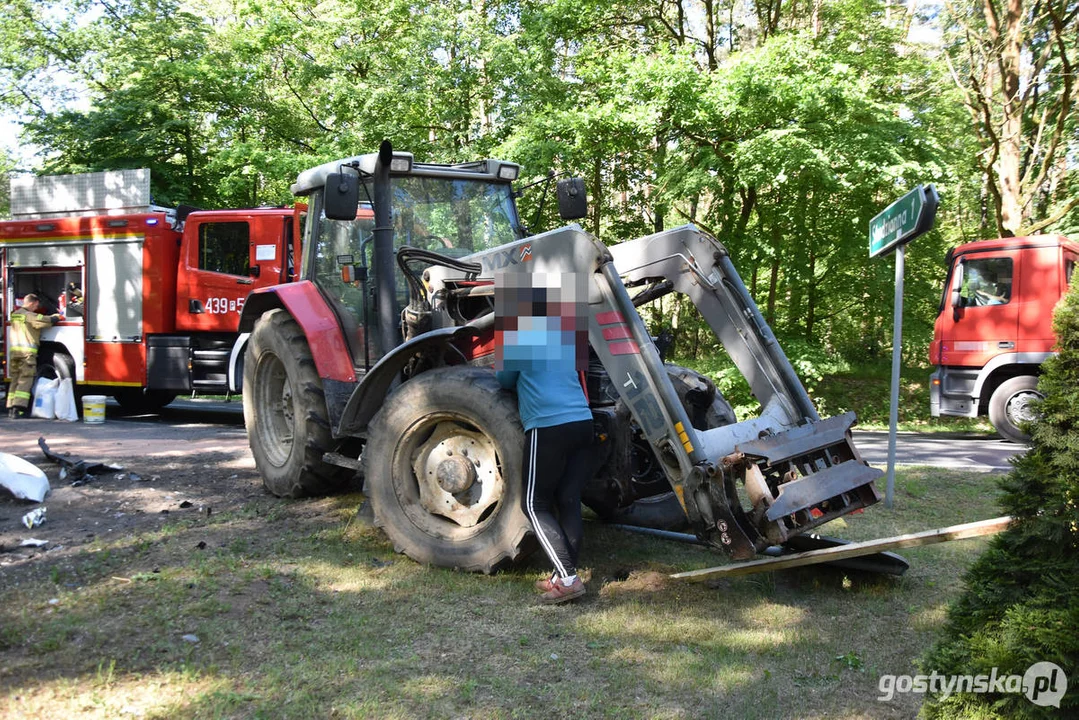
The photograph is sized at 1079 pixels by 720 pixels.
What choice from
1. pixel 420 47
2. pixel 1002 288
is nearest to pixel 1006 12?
pixel 1002 288

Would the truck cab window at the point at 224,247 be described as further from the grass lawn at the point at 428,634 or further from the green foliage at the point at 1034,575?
the green foliage at the point at 1034,575

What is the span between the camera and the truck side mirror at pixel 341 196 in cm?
563

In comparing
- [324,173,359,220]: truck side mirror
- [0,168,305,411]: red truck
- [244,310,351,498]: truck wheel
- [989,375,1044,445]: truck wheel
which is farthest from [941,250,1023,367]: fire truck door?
[324,173,359,220]: truck side mirror

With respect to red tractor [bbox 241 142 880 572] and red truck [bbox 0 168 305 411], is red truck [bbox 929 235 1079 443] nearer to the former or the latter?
red tractor [bbox 241 142 880 572]

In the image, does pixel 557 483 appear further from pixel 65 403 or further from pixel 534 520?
pixel 65 403

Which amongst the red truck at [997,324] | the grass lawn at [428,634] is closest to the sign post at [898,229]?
the grass lawn at [428,634]

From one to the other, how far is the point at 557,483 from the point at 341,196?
2392 mm

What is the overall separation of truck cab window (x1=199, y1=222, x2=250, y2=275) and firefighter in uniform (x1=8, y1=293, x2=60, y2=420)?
288 centimetres

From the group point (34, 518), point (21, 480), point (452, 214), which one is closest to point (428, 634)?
point (34, 518)

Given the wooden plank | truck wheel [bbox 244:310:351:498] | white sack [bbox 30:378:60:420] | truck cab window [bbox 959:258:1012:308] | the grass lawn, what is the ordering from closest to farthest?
the grass lawn → the wooden plank → truck wheel [bbox 244:310:351:498] → truck cab window [bbox 959:258:1012:308] → white sack [bbox 30:378:60:420]

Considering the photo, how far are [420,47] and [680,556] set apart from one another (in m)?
13.5

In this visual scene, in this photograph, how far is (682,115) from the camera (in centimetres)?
1374

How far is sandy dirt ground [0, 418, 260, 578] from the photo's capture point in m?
5.83

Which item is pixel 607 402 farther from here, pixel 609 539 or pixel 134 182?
pixel 134 182
